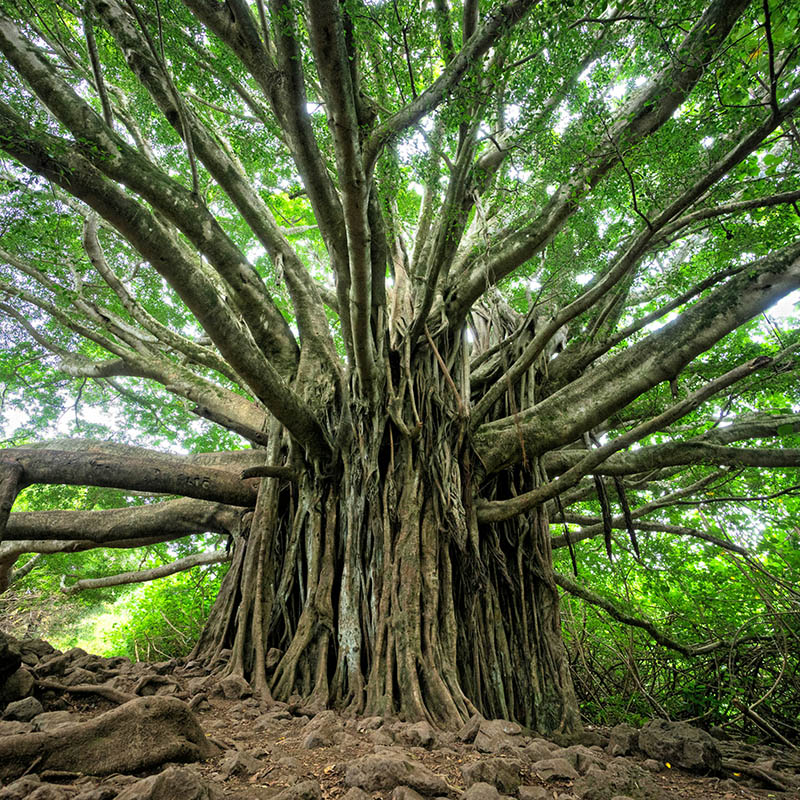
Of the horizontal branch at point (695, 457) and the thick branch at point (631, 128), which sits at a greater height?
the thick branch at point (631, 128)

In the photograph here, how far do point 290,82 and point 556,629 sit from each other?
362 centimetres

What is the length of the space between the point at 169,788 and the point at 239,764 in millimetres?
460

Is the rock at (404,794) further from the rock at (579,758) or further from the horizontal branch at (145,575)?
the horizontal branch at (145,575)

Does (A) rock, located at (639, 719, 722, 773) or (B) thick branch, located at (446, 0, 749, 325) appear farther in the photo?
(B) thick branch, located at (446, 0, 749, 325)

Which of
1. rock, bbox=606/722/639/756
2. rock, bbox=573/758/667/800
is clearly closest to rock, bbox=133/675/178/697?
rock, bbox=573/758/667/800

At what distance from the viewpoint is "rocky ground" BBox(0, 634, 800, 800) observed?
1362 millimetres

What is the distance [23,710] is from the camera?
1.81m

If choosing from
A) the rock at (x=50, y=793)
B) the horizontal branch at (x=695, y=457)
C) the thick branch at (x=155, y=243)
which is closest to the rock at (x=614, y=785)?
the rock at (x=50, y=793)

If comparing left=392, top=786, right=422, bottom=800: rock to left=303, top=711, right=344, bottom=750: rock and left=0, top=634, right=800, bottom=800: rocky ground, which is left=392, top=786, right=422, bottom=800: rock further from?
left=303, top=711, right=344, bottom=750: rock

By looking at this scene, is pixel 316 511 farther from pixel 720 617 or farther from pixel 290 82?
pixel 720 617

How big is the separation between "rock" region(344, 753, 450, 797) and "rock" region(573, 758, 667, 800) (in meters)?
0.50

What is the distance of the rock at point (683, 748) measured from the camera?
80.6 inches

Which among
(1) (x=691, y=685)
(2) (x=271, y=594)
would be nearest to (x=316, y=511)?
(2) (x=271, y=594)

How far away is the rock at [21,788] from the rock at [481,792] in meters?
1.18
